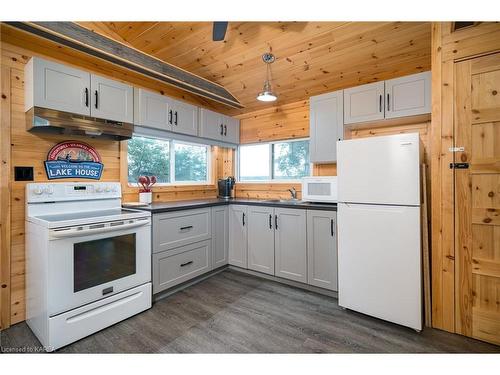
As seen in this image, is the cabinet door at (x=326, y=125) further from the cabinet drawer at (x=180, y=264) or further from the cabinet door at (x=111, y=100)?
the cabinet door at (x=111, y=100)

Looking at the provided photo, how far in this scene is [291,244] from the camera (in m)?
2.95

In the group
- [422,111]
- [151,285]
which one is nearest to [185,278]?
[151,285]

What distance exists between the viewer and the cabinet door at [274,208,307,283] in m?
2.86

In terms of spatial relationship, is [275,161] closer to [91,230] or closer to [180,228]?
[180,228]

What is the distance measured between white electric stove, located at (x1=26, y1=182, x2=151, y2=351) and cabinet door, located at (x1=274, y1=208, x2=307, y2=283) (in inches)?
57.2

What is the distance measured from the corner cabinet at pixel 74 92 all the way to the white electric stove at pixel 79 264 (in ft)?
2.34

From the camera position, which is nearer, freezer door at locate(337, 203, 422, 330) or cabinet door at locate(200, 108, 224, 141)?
freezer door at locate(337, 203, 422, 330)

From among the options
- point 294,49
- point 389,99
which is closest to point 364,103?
point 389,99

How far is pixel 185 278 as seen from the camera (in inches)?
114

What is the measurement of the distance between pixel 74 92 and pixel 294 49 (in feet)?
7.46

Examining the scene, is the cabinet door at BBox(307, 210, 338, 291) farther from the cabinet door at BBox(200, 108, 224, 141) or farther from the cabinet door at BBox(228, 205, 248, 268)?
the cabinet door at BBox(200, 108, 224, 141)

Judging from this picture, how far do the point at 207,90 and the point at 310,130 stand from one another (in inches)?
58.1

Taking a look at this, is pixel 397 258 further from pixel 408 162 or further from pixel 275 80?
pixel 275 80

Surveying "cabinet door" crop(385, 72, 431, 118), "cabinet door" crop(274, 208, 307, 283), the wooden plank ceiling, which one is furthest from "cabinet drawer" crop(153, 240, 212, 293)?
"cabinet door" crop(385, 72, 431, 118)
